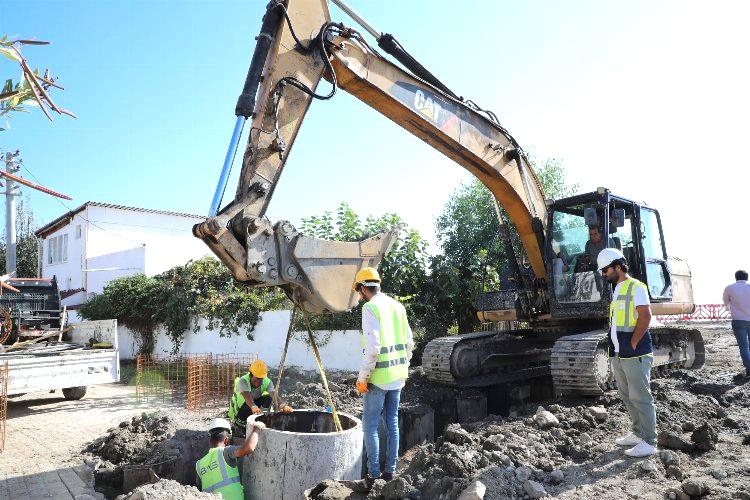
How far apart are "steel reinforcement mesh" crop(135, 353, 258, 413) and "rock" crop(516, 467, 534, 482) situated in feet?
20.0

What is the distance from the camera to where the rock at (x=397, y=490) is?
12.7 feet

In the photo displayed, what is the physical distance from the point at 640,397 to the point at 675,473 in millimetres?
821

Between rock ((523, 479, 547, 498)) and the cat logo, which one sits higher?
the cat logo

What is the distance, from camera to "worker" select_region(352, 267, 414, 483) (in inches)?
182

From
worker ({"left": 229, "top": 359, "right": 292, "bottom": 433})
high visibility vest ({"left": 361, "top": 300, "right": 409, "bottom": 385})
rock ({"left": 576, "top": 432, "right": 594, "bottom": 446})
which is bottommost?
rock ({"left": 576, "top": 432, "right": 594, "bottom": 446})

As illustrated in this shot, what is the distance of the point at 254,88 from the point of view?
494 cm

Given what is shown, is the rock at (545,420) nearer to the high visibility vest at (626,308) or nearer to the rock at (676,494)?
the high visibility vest at (626,308)

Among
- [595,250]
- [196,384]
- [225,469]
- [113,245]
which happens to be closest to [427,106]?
[595,250]

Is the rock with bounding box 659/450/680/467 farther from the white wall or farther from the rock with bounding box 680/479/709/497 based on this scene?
the white wall

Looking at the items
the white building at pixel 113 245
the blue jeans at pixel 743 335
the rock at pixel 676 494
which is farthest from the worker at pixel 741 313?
the white building at pixel 113 245

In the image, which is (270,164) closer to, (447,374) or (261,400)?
(261,400)

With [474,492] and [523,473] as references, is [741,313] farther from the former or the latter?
[474,492]

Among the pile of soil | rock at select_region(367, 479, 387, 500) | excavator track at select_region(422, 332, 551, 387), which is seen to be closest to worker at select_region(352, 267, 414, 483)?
the pile of soil

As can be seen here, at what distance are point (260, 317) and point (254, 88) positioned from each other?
9700 millimetres
